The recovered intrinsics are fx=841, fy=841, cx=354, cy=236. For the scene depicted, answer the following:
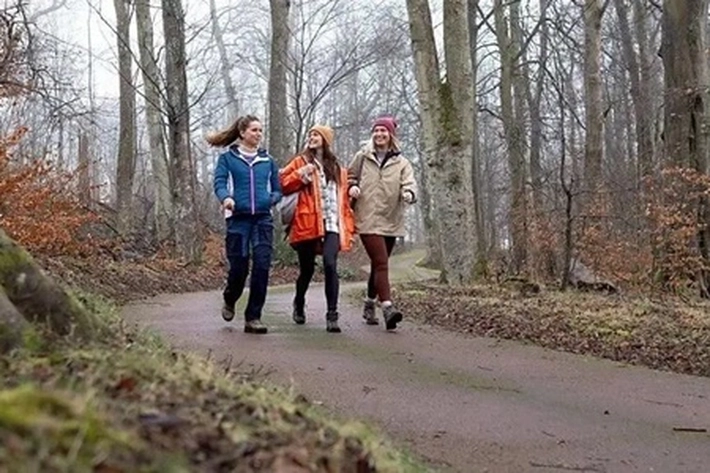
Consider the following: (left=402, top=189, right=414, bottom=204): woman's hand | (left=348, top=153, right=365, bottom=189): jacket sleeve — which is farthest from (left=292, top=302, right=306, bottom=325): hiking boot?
(left=402, top=189, right=414, bottom=204): woman's hand

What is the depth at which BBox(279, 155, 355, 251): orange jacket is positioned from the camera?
807 cm

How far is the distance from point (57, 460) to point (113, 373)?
0.79m

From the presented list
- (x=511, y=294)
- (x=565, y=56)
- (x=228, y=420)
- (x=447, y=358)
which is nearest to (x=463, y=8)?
(x=511, y=294)

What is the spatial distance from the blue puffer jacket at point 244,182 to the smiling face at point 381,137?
136 centimetres

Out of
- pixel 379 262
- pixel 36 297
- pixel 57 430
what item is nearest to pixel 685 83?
pixel 379 262

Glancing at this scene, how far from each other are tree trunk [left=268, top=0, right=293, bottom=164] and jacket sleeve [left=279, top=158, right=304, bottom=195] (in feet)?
43.2

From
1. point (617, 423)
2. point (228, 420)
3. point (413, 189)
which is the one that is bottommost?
point (617, 423)

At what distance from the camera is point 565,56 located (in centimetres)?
3353

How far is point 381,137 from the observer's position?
28.2ft

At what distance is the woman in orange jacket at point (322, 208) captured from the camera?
318 inches

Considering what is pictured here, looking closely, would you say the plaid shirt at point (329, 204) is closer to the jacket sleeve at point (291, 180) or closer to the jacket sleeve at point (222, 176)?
the jacket sleeve at point (291, 180)

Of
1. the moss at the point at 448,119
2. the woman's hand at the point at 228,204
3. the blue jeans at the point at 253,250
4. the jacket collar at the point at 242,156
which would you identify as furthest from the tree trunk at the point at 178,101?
the woman's hand at the point at 228,204

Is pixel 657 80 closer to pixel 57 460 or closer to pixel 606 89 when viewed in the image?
pixel 606 89

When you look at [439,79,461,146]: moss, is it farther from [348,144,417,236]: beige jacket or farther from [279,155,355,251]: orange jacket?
[279,155,355,251]: orange jacket
